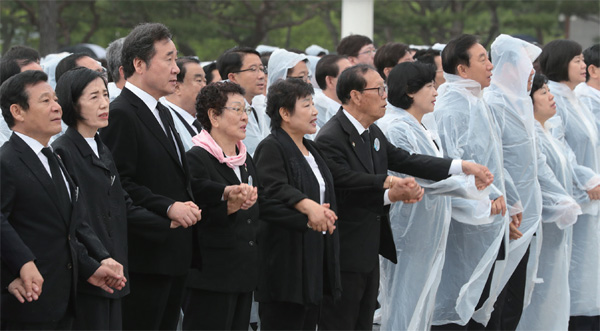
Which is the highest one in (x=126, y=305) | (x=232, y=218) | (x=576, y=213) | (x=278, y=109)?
(x=278, y=109)

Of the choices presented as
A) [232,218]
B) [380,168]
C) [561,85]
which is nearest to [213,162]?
[232,218]

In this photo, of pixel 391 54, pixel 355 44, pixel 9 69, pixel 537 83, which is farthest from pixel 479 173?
pixel 355 44

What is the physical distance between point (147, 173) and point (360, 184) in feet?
3.94

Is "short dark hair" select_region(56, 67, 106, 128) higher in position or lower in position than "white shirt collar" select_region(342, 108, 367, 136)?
higher

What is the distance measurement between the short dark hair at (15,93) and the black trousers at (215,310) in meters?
1.22

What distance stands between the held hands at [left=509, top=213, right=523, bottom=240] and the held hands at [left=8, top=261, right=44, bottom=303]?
11.2 ft

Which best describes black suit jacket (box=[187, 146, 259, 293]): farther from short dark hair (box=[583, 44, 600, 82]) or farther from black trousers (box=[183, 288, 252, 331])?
short dark hair (box=[583, 44, 600, 82])

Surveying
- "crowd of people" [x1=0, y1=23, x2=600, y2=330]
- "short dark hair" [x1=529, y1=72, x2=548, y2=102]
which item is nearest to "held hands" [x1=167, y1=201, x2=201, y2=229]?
"crowd of people" [x1=0, y1=23, x2=600, y2=330]

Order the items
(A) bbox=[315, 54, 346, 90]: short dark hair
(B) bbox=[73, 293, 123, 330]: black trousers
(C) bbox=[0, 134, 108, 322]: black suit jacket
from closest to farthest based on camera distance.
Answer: (C) bbox=[0, 134, 108, 322]: black suit jacket
(B) bbox=[73, 293, 123, 330]: black trousers
(A) bbox=[315, 54, 346, 90]: short dark hair

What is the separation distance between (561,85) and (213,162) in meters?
3.52

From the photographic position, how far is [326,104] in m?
6.98

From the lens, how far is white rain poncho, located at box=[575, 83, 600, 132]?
24.0 ft

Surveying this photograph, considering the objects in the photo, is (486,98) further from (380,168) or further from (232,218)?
(232,218)

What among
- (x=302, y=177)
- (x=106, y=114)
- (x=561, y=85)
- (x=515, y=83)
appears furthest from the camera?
(x=561, y=85)
